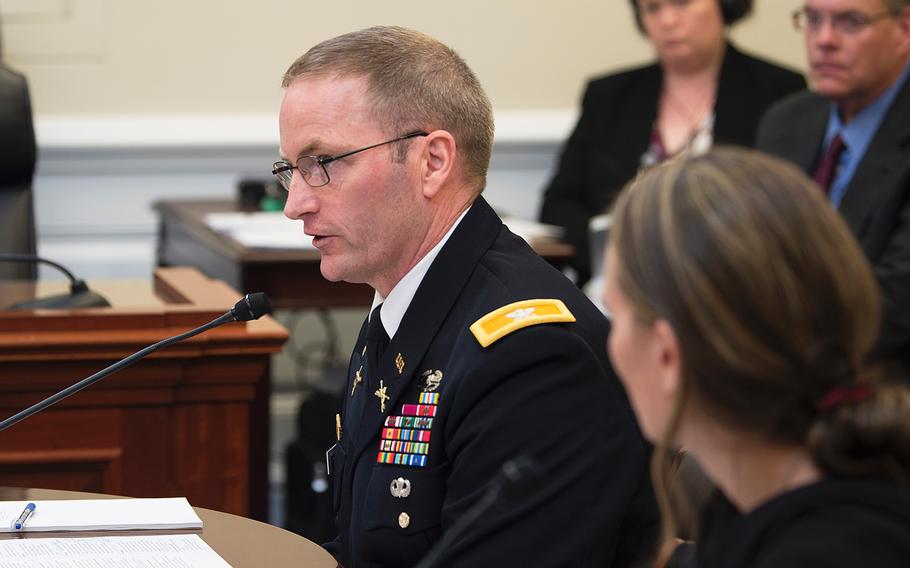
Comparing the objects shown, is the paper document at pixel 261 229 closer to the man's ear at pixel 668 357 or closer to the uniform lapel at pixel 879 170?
the uniform lapel at pixel 879 170

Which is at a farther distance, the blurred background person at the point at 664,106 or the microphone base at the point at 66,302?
the blurred background person at the point at 664,106

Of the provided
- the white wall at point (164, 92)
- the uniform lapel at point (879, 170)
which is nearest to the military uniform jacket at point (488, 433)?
the uniform lapel at point (879, 170)

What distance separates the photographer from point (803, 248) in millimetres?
978

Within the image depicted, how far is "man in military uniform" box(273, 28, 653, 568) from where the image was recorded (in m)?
1.57

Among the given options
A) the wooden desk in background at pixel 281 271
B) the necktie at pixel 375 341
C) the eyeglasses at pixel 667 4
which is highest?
the eyeglasses at pixel 667 4

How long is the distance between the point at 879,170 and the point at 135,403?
5.79 feet

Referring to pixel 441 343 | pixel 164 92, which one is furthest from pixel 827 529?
pixel 164 92

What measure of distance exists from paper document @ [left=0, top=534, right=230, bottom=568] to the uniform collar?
37 cm

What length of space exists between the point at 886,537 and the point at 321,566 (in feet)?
2.64

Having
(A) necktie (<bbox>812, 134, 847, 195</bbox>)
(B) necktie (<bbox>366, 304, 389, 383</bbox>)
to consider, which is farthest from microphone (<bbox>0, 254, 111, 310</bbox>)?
(A) necktie (<bbox>812, 134, 847, 195</bbox>)

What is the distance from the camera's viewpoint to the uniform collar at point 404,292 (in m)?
1.78

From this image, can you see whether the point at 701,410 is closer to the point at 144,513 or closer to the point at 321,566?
the point at 321,566

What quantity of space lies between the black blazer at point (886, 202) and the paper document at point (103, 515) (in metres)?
1.73

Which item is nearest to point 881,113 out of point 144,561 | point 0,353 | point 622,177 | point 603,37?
point 622,177
